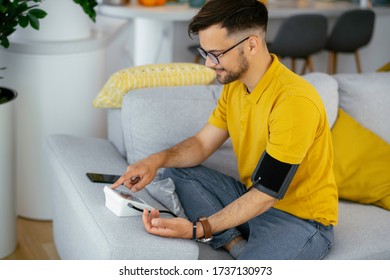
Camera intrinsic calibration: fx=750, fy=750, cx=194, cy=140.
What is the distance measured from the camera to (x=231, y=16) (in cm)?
220

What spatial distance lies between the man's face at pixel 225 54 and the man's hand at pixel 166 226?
1.48ft

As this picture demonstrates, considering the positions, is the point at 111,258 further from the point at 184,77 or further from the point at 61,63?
the point at 61,63

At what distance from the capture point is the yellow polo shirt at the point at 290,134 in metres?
2.14

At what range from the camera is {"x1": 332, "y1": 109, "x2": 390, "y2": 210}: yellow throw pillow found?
2.76 m

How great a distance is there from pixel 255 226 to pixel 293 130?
387 mm

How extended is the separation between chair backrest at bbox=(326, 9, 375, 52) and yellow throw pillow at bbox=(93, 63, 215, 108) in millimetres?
2539

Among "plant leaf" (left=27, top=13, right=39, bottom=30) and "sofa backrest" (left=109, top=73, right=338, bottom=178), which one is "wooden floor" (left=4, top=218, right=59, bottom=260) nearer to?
"sofa backrest" (left=109, top=73, right=338, bottom=178)

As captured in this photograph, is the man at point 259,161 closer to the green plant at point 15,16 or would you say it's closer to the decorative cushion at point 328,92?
the decorative cushion at point 328,92

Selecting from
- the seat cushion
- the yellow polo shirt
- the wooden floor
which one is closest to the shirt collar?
the yellow polo shirt

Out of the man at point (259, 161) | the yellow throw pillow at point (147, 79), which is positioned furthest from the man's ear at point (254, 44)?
the yellow throw pillow at point (147, 79)

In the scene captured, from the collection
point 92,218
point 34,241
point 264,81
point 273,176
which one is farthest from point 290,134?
point 34,241

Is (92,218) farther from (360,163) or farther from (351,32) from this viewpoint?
(351,32)

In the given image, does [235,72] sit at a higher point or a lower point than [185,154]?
higher

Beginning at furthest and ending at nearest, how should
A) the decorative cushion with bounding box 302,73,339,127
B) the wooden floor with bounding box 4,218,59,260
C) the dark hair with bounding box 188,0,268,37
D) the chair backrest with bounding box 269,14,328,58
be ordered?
the chair backrest with bounding box 269,14,328,58 → the wooden floor with bounding box 4,218,59,260 → the decorative cushion with bounding box 302,73,339,127 → the dark hair with bounding box 188,0,268,37
